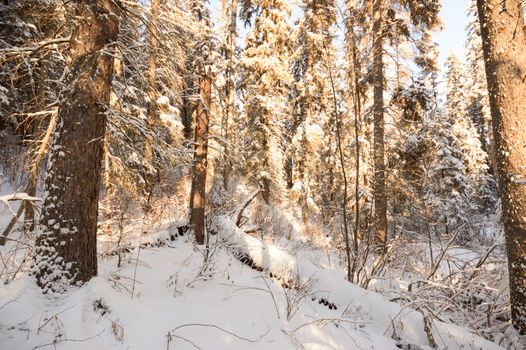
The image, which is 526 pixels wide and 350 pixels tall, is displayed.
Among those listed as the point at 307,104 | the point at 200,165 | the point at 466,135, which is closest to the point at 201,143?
the point at 200,165

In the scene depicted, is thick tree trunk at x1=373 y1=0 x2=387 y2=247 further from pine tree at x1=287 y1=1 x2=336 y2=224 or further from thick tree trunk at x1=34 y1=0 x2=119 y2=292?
thick tree trunk at x1=34 y1=0 x2=119 y2=292

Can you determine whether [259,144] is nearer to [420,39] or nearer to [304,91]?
[304,91]

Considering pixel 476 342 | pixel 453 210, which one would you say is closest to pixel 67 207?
pixel 476 342

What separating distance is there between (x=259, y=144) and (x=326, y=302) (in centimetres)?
1113

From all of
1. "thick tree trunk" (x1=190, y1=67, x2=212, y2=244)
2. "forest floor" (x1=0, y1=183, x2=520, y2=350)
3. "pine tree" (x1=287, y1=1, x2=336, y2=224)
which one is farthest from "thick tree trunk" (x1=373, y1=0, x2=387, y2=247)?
"pine tree" (x1=287, y1=1, x2=336, y2=224)

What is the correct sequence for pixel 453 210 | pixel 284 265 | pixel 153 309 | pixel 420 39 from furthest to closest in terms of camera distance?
pixel 453 210, pixel 420 39, pixel 284 265, pixel 153 309

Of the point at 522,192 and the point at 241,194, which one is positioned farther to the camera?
the point at 241,194

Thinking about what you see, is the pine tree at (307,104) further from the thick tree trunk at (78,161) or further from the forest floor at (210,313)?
the thick tree trunk at (78,161)

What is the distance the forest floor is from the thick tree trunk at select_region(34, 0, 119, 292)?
28cm

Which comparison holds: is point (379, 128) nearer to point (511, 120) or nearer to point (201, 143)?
point (201, 143)

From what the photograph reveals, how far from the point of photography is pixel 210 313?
3469 mm

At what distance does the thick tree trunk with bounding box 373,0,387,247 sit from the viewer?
891 cm

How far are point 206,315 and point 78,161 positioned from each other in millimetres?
2255

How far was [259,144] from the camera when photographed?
14.9 meters
